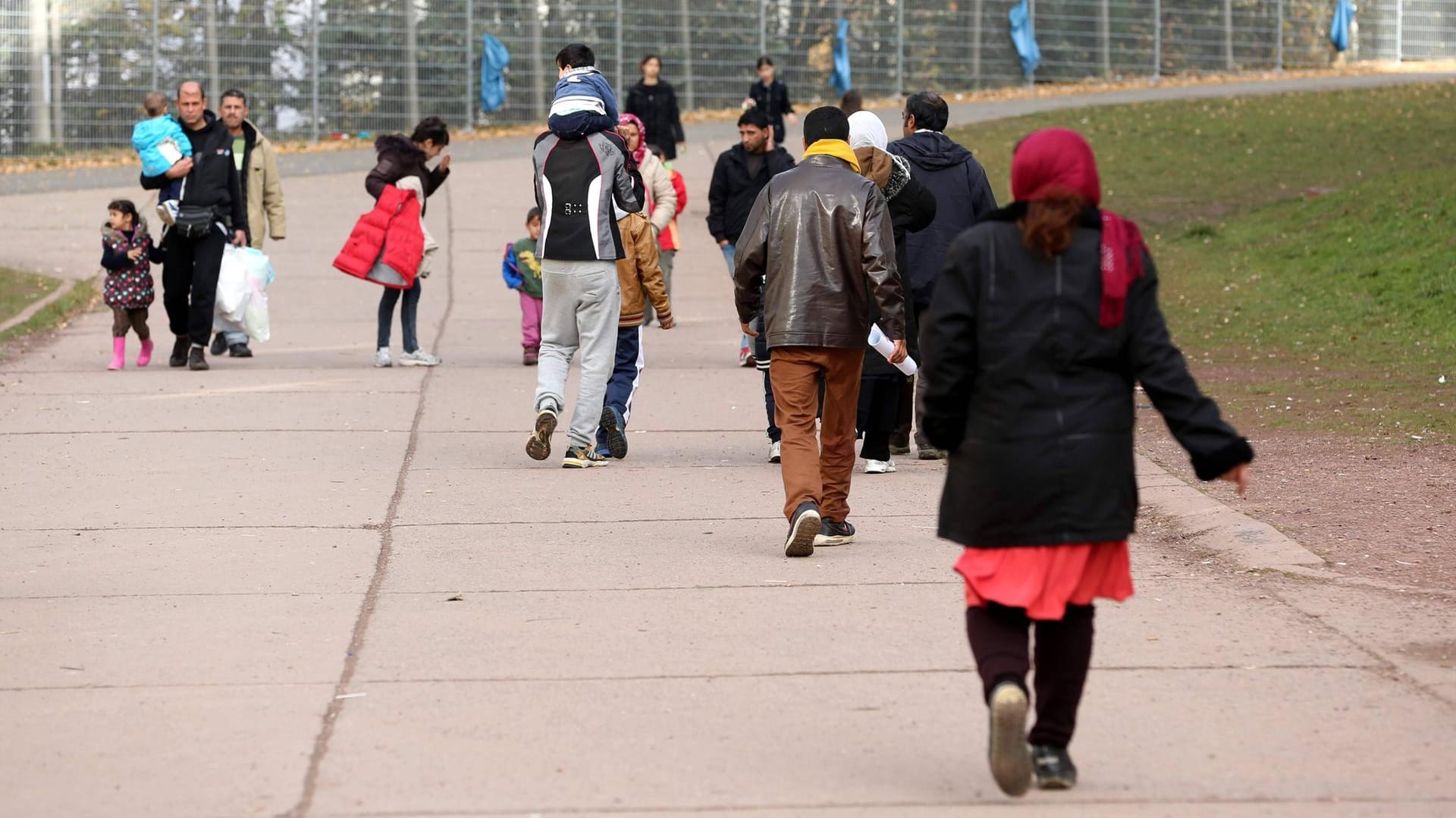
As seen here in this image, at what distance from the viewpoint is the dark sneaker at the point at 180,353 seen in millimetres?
13195

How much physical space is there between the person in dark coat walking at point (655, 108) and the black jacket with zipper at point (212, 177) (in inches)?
288

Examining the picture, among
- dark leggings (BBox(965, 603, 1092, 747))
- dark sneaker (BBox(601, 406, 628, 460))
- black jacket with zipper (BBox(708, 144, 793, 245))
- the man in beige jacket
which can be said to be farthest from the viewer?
the man in beige jacket

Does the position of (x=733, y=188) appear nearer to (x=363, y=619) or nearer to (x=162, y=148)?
(x=162, y=148)

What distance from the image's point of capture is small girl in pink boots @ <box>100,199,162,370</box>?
12.7m

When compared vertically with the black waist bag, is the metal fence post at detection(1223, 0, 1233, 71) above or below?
above

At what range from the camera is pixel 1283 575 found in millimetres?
6906

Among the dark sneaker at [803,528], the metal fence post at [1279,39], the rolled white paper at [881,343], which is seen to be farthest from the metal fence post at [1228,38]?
the dark sneaker at [803,528]

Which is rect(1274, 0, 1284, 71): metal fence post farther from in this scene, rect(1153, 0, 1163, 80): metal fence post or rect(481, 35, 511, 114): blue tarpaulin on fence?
rect(481, 35, 511, 114): blue tarpaulin on fence

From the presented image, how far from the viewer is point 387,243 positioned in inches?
503

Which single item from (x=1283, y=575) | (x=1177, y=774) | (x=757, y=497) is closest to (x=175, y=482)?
(x=757, y=497)

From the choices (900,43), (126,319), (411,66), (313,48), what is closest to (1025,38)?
(900,43)

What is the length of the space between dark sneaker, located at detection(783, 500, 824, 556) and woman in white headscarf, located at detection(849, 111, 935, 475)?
40.0 inches

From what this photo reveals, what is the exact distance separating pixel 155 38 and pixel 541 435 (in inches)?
704

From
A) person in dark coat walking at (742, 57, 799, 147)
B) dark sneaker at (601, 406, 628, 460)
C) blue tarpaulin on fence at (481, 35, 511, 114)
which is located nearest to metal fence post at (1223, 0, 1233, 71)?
blue tarpaulin on fence at (481, 35, 511, 114)
